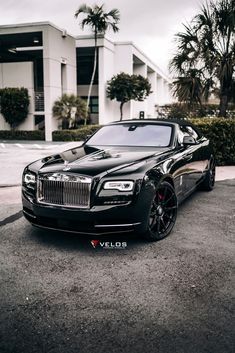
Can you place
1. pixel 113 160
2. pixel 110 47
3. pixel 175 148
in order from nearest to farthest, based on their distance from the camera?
pixel 113 160
pixel 175 148
pixel 110 47

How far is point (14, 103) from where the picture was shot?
21250 mm

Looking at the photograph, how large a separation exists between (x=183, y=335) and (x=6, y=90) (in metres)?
21.0

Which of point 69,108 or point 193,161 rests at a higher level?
point 69,108

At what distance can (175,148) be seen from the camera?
544 centimetres

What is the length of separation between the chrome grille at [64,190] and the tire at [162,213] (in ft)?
2.76

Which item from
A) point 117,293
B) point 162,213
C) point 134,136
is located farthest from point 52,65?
point 117,293

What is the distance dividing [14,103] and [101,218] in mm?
18828

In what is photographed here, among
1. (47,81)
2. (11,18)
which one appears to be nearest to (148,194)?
(47,81)

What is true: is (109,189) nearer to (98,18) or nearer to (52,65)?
(52,65)

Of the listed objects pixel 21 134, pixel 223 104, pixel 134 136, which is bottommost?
pixel 21 134

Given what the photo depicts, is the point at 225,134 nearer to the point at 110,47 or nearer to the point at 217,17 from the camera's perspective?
the point at 217,17

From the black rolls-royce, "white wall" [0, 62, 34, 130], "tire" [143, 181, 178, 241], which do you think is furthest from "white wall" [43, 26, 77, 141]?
"tire" [143, 181, 178, 241]

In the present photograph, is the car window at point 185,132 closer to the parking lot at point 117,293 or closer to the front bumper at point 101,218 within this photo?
the parking lot at point 117,293

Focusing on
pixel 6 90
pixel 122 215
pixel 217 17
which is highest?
pixel 217 17
